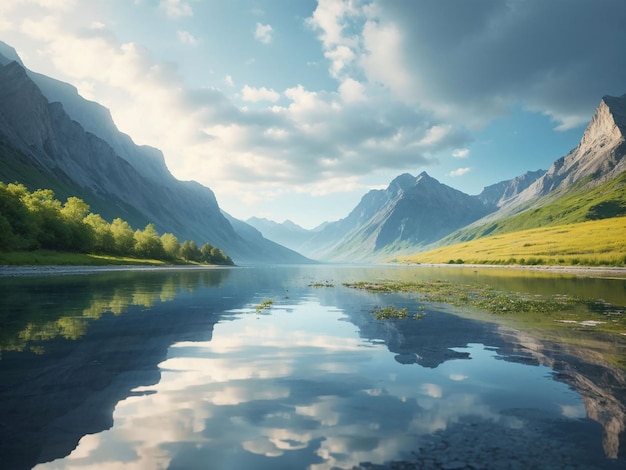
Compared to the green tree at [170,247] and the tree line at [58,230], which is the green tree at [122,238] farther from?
the green tree at [170,247]

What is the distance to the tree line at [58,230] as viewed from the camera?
93.0 m

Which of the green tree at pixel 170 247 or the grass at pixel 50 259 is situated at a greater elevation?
the green tree at pixel 170 247

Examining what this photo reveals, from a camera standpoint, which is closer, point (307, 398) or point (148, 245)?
point (307, 398)

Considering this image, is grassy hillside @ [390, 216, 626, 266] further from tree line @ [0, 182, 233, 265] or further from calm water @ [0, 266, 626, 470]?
tree line @ [0, 182, 233, 265]

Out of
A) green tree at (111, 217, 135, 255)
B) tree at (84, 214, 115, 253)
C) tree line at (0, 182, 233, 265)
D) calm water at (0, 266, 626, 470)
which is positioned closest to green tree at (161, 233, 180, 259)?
tree line at (0, 182, 233, 265)

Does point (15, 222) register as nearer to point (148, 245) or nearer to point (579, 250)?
point (148, 245)

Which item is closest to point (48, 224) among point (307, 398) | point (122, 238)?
point (122, 238)

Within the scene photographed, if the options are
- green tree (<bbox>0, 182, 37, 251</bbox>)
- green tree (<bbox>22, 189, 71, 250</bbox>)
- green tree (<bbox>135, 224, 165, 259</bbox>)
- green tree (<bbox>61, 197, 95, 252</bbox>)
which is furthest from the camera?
green tree (<bbox>135, 224, 165, 259</bbox>)

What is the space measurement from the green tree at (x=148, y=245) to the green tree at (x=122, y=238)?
164 inches

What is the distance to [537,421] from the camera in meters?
11.6

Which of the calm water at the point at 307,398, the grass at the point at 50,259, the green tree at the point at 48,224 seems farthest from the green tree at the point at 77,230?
the calm water at the point at 307,398

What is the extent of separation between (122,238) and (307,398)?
166 metres

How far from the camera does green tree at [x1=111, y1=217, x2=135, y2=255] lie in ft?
514

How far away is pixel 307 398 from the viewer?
1359cm
